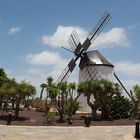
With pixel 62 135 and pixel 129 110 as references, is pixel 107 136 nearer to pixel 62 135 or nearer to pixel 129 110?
pixel 62 135

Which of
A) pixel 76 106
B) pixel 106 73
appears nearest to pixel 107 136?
pixel 76 106

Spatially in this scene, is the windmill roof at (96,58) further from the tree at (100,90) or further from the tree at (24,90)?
the tree at (24,90)

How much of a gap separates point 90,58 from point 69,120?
26330 mm

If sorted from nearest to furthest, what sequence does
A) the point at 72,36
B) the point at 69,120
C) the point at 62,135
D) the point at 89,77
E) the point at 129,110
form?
the point at 62,135, the point at 69,120, the point at 129,110, the point at 89,77, the point at 72,36

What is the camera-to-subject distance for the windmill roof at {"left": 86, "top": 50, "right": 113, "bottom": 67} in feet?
228

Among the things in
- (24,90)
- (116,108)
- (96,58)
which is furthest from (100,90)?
(96,58)

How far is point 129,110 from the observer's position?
182 feet

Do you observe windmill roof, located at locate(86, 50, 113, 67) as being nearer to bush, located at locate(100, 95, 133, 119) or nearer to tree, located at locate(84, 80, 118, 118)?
bush, located at locate(100, 95, 133, 119)

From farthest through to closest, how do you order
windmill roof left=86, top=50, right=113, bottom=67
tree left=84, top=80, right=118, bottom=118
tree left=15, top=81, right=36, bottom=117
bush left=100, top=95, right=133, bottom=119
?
windmill roof left=86, top=50, right=113, bottom=67, bush left=100, top=95, right=133, bottom=119, tree left=84, top=80, right=118, bottom=118, tree left=15, top=81, right=36, bottom=117

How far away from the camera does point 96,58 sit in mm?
70500

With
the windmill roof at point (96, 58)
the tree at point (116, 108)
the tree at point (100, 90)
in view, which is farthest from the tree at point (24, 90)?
the windmill roof at point (96, 58)

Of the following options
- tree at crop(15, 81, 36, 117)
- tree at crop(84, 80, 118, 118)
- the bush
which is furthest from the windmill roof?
tree at crop(15, 81, 36, 117)

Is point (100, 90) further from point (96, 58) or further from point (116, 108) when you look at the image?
point (96, 58)

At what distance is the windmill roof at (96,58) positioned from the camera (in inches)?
2741
